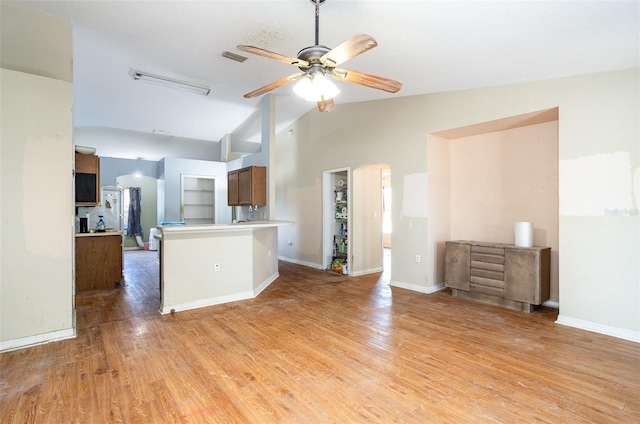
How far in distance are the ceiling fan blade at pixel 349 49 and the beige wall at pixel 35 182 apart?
2623 millimetres

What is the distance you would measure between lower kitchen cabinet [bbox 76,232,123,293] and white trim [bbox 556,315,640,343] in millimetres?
6075

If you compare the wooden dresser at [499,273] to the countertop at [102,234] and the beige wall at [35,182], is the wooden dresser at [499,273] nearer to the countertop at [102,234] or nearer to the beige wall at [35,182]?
the beige wall at [35,182]

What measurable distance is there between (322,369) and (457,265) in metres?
2.81

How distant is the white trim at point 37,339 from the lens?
2785 millimetres

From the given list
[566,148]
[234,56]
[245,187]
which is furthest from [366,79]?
[245,187]

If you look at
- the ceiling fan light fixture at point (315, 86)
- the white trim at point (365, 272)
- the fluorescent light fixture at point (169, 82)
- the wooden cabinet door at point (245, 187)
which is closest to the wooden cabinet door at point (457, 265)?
the white trim at point (365, 272)

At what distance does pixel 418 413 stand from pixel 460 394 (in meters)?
0.40

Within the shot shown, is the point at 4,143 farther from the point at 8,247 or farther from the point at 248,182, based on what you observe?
the point at 248,182

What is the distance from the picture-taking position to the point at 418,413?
194cm

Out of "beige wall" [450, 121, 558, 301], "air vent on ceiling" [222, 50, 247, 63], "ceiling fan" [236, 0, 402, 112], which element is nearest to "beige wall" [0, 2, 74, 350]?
"air vent on ceiling" [222, 50, 247, 63]

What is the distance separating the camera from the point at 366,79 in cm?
249

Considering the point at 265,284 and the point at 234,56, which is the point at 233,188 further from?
the point at 234,56

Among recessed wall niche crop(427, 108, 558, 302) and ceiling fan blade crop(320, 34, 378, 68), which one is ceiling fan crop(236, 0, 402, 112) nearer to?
ceiling fan blade crop(320, 34, 378, 68)

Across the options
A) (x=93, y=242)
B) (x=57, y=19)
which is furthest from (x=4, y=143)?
(x=93, y=242)
